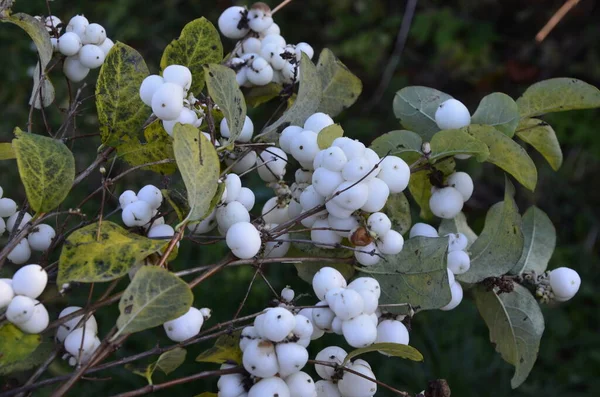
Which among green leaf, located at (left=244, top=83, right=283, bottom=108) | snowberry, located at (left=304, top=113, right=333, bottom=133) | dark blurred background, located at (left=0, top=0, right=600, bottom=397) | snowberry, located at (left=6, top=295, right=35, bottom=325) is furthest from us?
dark blurred background, located at (left=0, top=0, right=600, bottom=397)

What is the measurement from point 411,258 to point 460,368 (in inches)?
32.2

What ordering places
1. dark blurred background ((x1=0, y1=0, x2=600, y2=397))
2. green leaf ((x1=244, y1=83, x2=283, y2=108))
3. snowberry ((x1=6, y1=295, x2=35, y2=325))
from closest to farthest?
snowberry ((x1=6, y1=295, x2=35, y2=325)), green leaf ((x1=244, y1=83, x2=283, y2=108)), dark blurred background ((x1=0, y1=0, x2=600, y2=397))

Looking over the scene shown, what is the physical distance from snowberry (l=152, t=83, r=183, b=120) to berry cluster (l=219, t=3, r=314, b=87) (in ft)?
0.42

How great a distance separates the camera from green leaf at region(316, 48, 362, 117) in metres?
0.51

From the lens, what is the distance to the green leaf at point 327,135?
40 cm

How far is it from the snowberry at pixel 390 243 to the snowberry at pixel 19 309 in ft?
0.61

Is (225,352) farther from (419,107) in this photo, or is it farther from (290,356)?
(419,107)

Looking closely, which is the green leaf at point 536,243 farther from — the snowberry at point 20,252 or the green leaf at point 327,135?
the snowberry at point 20,252

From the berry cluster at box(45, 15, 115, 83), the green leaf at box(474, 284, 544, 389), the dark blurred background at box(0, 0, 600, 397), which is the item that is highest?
the berry cluster at box(45, 15, 115, 83)

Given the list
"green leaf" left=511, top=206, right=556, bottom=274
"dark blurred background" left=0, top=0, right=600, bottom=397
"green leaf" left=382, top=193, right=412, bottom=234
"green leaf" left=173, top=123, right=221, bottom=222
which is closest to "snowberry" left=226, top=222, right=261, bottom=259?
"green leaf" left=173, top=123, right=221, bottom=222

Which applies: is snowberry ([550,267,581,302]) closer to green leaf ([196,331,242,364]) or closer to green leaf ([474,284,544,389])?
green leaf ([474,284,544,389])

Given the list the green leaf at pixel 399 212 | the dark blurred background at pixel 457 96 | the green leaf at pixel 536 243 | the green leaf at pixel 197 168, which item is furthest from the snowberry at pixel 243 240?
the dark blurred background at pixel 457 96

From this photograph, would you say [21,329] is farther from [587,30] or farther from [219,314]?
[587,30]

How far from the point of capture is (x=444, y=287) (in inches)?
15.5
